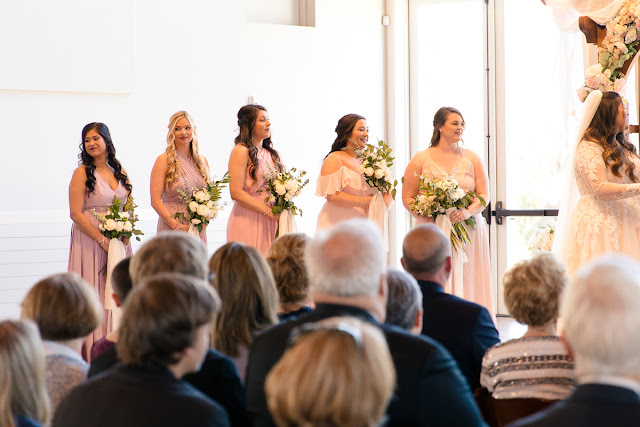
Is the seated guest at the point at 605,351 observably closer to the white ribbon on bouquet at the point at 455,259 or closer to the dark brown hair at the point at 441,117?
the white ribbon on bouquet at the point at 455,259

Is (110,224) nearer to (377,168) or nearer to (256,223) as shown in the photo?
(256,223)

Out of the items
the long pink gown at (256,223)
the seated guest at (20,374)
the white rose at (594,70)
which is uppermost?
the white rose at (594,70)

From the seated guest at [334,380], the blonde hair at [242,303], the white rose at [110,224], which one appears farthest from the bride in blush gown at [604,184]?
the seated guest at [334,380]

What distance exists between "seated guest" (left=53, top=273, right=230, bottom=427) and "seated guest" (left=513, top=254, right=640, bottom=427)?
812 millimetres

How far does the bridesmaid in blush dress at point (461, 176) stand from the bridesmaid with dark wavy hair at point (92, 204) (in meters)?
2.35

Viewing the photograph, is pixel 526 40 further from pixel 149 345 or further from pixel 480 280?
pixel 149 345

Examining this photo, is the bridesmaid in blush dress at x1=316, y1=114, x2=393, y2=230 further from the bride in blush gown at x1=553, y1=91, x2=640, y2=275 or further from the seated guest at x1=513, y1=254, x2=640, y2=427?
the seated guest at x1=513, y1=254, x2=640, y2=427

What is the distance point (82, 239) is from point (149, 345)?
4448 millimetres

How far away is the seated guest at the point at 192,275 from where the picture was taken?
2.64m

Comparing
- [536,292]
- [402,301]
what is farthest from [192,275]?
[536,292]

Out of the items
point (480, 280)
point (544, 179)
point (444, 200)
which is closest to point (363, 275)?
point (444, 200)

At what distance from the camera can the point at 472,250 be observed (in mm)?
6836

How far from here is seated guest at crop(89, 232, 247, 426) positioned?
264cm

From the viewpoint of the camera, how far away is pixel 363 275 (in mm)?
2363
